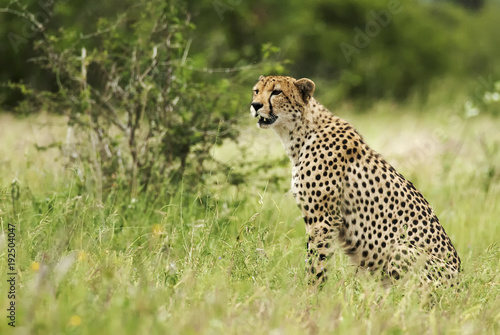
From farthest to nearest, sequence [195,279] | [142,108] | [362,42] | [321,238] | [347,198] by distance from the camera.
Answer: [362,42]
[142,108]
[347,198]
[321,238]
[195,279]

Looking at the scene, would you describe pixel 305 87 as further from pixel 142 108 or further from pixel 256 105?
pixel 142 108

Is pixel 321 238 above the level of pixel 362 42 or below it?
above

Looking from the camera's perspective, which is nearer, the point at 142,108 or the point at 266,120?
the point at 266,120

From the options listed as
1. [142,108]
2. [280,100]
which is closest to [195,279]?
[280,100]

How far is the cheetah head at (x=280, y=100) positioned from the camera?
13.4ft

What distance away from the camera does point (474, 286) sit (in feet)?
11.8

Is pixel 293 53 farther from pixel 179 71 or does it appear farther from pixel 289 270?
pixel 289 270

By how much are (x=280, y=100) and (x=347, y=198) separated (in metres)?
0.71

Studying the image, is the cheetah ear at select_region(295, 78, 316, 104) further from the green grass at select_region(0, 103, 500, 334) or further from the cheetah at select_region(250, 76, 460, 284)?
the green grass at select_region(0, 103, 500, 334)

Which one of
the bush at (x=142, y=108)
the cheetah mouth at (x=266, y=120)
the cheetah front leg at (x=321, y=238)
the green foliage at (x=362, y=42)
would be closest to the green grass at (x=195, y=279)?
the cheetah front leg at (x=321, y=238)

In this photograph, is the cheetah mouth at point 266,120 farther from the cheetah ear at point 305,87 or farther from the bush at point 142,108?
the bush at point 142,108

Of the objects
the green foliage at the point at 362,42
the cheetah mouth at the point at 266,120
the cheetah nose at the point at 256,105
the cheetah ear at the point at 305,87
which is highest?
the cheetah ear at the point at 305,87

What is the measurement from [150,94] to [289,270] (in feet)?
7.53

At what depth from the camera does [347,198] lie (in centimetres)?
415
